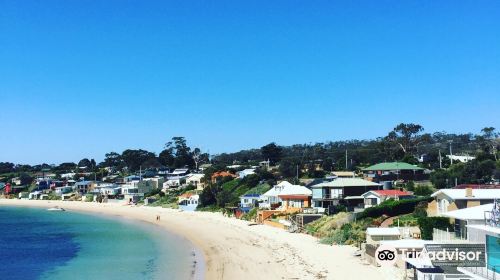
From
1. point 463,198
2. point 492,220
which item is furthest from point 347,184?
point 492,220

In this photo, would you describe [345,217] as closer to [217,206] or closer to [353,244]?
[353,244]

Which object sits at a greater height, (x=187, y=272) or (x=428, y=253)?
(x=428, y=253)

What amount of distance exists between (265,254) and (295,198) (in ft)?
82.9

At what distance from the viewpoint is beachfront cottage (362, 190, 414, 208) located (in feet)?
172

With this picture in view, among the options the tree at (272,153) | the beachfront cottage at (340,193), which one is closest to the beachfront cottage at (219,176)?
the tree at (272,153)

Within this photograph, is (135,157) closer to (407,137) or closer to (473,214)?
(407,137)

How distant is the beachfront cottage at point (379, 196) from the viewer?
52.4m

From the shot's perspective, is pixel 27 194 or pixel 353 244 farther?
pixel 27 194

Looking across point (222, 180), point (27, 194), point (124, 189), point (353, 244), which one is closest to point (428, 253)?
point (353, 244)

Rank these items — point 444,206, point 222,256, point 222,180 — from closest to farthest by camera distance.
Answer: point 444,206
point 222,256
point 222,180

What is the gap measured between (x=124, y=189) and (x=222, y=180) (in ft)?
110

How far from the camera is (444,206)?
37094 mm

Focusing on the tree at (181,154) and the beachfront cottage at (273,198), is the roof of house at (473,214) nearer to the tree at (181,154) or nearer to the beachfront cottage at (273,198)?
→ the beachfront cottage at (273,198)

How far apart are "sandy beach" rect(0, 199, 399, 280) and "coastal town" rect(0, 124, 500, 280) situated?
3.12ft
